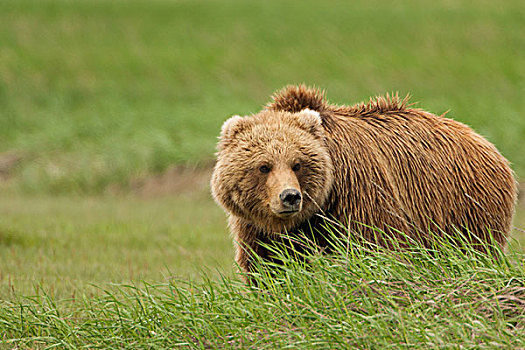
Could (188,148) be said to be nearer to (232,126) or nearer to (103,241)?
(103,241)

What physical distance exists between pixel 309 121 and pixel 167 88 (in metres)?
15.4

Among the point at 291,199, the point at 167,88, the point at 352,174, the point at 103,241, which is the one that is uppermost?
the point at 352,174

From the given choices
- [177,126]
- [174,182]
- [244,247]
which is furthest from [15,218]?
[244,247]

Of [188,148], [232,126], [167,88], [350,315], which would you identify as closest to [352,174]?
[232,126]

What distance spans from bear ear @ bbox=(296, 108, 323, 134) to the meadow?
117cm

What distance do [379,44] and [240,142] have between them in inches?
762

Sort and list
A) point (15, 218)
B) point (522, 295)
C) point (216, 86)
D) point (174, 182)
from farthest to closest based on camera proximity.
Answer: point (216, 86) < point (174, 182) < point (15, 218) < point (522, 295)

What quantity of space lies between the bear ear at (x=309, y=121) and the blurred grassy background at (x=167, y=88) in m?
2.93

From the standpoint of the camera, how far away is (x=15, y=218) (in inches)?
472

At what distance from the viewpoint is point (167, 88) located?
69.0 feet

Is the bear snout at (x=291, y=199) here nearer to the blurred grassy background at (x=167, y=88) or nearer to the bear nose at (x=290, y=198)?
the bear nose at (x=290, y=198)

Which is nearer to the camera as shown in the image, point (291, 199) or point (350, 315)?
point (350, 315)

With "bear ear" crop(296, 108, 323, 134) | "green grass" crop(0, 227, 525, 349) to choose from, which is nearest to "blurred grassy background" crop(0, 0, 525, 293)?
"green grass" crop(0, 227, 525, 349)

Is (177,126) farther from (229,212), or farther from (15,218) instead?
(229,212)
